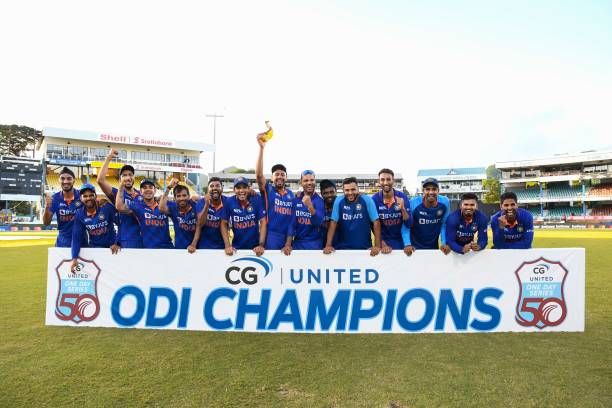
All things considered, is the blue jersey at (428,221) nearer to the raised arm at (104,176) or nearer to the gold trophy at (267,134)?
the gold trophy at (267,134)

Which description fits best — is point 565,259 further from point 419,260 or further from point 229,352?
point 229,352

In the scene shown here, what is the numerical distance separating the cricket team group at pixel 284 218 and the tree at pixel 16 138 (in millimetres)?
71244

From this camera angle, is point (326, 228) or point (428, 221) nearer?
point (428, 221)

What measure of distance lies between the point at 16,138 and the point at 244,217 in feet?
252

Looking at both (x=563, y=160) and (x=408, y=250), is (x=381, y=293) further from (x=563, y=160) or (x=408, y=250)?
(x=563, y=160)

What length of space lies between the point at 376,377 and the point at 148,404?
2038mm

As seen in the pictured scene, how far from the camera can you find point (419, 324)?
4.97 meters

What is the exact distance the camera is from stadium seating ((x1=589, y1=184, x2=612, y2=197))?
48.9m

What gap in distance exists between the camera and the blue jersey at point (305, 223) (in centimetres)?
557

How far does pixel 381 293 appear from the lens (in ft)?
16.4

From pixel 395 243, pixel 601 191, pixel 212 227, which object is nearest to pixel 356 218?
pixel 395 243

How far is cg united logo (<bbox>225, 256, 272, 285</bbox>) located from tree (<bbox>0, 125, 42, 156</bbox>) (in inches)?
2869

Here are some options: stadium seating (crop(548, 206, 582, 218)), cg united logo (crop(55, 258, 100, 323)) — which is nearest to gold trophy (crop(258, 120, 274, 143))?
cg united logo (crop(55, 258, 100, 323))

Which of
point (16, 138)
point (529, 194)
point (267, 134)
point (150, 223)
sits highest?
point (16, 138)
